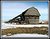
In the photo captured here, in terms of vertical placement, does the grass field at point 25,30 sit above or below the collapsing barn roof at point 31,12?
below

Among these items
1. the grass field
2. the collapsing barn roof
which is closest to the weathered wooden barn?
the collapsing barn roof

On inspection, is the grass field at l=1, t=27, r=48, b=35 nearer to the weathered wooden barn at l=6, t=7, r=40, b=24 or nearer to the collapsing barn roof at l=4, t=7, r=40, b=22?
the weathered wooden barn at l=6, t=7, r=40, b=24

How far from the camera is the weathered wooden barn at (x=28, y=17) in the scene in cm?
364

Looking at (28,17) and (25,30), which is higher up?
(28,17)

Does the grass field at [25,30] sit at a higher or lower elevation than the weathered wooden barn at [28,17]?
lower

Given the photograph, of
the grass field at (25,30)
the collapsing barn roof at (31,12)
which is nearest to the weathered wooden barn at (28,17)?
the collapsing barn roof at (31,12)

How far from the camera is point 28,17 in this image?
145 inches

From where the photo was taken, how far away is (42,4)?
3633 millimetres

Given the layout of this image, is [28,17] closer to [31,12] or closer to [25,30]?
[31,12]

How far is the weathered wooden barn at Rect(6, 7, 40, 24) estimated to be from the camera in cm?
364

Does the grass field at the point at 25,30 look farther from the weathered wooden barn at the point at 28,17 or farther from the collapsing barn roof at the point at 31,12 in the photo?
the collapsing barn roof at the point at 31,12

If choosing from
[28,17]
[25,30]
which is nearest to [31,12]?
[28,17]

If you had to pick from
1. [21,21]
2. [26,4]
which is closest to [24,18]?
[21,21]

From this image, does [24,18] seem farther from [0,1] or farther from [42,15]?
[0,1]
